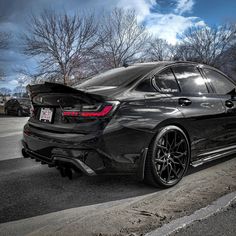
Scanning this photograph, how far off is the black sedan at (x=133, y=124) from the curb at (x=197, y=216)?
2.12 ft

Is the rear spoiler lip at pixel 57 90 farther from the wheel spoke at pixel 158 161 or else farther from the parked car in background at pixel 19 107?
the parked car in background at pixel 19 107

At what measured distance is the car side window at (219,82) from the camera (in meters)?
4.29

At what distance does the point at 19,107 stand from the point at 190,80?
17713mm

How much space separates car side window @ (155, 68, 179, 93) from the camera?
11.7 feet

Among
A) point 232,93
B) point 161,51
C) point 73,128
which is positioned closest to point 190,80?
point 232,93

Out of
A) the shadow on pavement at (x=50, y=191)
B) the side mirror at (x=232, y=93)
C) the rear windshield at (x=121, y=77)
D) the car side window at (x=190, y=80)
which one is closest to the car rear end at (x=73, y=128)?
the shadow on pavement at (x=50, y=191)

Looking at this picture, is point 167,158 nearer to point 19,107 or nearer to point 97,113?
point 97,113

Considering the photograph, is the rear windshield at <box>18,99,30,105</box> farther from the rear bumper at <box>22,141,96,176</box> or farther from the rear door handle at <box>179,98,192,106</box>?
the rear door handle at <box>179,98,192,106</box>

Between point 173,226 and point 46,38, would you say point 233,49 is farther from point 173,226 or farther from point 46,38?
point 173,226

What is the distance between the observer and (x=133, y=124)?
3100 millimetres

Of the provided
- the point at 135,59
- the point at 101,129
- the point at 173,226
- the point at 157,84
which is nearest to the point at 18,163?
the point at 101,129

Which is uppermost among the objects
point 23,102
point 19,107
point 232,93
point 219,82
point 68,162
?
point 219,82

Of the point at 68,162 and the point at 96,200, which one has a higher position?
the point at 68,162

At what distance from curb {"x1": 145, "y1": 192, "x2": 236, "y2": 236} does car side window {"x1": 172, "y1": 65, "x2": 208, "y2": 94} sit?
4.64 ft
